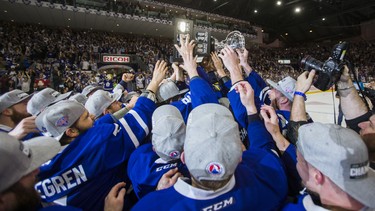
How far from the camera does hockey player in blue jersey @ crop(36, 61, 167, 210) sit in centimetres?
140

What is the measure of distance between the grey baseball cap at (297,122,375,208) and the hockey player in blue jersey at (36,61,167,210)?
1.20m

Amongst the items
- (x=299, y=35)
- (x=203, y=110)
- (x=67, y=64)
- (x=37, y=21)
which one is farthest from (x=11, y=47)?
(x=299, y=35)

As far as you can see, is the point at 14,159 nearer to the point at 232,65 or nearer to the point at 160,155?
the point at 160,155

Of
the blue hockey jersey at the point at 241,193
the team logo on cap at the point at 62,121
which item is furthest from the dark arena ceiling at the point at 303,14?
the team logo on cap at the point at 62,121

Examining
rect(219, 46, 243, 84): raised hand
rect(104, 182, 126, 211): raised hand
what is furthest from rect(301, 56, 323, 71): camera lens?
rect(104, 182, 126, 211): raised hand

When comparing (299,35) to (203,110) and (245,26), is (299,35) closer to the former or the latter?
(245,26)

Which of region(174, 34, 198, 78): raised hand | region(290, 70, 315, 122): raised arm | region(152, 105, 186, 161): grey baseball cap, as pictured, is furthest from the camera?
region(174, 34, 198, 78): raised hand

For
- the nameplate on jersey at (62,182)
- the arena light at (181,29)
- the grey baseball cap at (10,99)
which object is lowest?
the nameplate on jersey at (62,182)

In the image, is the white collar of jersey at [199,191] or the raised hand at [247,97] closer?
the white collar of jersey at [199,191]

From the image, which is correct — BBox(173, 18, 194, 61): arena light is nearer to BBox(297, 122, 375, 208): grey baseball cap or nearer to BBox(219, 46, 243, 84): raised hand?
BBox(219, 46, 243, 84): raised hand

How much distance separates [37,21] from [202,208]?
21453mm

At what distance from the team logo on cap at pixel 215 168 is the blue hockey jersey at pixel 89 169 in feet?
2.86

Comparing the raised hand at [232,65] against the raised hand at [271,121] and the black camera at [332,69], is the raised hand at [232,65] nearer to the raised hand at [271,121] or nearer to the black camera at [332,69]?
the raised hand at [271,121]

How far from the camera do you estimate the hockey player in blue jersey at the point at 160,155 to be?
4.22 ft
